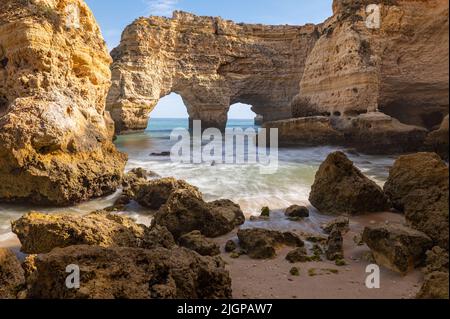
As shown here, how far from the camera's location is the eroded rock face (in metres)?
5.70

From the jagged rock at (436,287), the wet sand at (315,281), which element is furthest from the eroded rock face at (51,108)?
the jagged rock at (436,287)

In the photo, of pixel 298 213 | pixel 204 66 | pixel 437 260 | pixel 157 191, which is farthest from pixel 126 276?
pixel 204 66

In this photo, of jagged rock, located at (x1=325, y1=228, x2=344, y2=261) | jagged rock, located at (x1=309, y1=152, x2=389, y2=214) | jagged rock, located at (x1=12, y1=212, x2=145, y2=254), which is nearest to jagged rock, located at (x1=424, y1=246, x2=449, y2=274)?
jagged rock, located at (x1=325, y1=228, x2=344, y2=261)

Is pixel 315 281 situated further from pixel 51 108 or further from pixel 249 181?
pixel 51 108

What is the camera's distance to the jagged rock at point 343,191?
5.16 m

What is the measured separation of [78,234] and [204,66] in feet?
74.6

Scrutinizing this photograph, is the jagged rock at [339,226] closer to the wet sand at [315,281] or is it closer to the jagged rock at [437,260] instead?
the wet sand at [315,281]

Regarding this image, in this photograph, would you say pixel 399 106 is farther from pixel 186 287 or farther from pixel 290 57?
pixel 186 287

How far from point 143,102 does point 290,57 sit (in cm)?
1181

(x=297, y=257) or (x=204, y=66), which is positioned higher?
(x=204, y=66)

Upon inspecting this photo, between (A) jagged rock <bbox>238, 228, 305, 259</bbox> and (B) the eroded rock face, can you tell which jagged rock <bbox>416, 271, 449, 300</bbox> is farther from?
(B) the eroded rock face

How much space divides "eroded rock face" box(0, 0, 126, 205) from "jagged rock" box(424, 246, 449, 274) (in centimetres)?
517

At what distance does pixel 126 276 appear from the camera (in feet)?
7.33

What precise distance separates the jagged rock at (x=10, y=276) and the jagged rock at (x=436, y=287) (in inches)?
112
